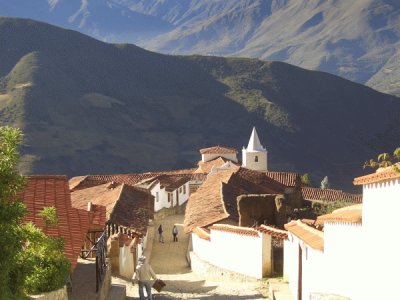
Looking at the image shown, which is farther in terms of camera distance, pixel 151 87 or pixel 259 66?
pixel 259 66

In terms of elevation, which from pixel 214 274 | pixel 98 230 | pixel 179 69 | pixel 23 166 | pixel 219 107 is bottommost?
pixel 214 274

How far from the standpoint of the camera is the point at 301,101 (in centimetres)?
12050

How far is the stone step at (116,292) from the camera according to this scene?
468 inches

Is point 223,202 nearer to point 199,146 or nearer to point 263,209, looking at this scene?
point 263,209

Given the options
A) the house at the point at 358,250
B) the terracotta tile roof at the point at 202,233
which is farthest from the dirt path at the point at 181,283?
the house at the point at 358,250

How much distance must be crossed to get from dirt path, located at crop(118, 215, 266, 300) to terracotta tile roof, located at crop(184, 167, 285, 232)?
1231 millimetres

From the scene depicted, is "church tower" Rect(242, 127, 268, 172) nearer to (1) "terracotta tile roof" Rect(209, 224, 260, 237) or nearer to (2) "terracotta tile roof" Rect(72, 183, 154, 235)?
(2) "terracotta tile roof" Rect(72, 183, 154, 235)

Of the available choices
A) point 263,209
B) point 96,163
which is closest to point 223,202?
point 263,209

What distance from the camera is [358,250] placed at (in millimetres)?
8695

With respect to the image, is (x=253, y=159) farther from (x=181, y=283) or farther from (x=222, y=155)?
(x=181, y=283)

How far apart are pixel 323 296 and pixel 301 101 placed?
113 m

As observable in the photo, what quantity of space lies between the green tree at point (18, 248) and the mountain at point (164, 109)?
220 feet

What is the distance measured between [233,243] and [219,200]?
7337mm

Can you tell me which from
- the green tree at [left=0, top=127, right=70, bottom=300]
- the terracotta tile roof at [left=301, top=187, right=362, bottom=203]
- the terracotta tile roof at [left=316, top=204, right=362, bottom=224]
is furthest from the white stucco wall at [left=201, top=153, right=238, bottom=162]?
the green tree at [left=0, top=127, right=70, bottom=300]
